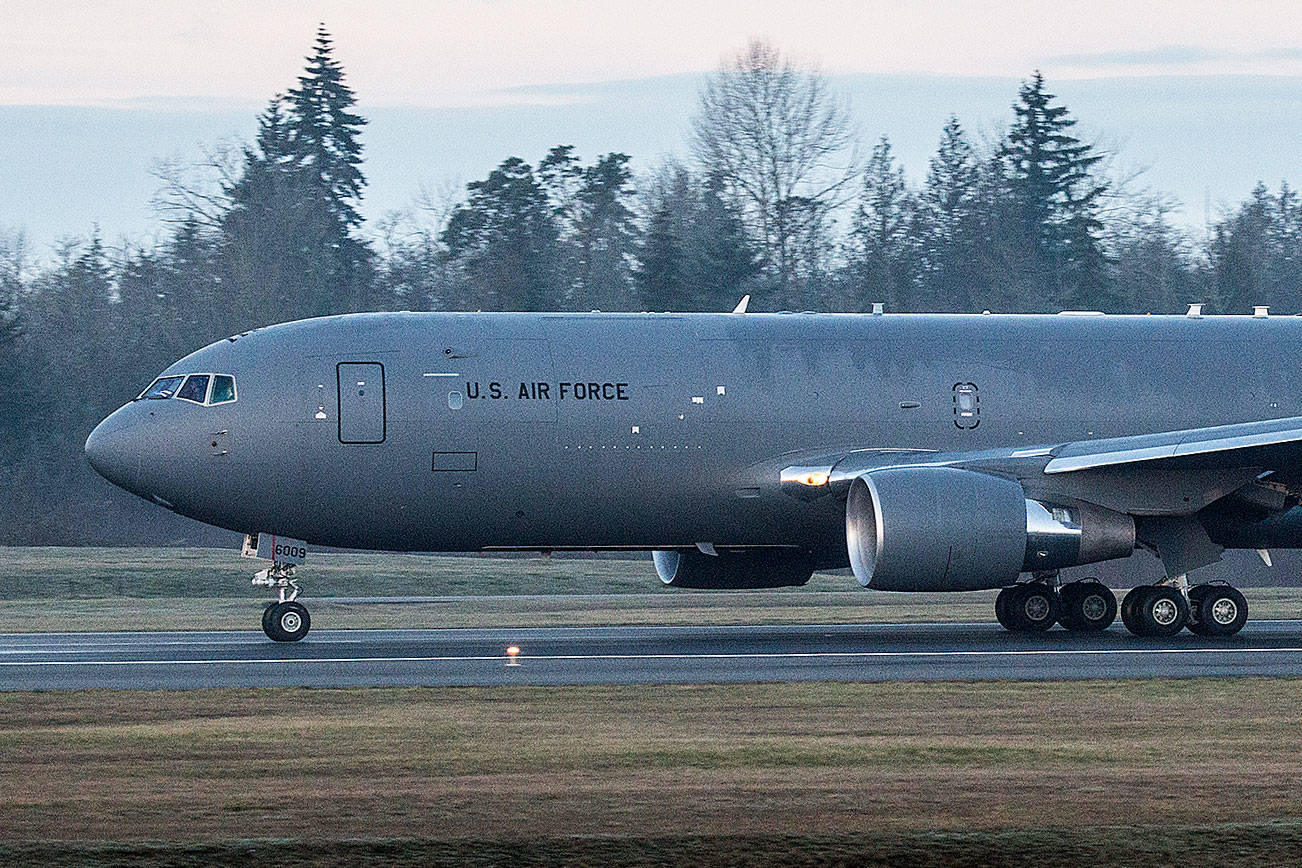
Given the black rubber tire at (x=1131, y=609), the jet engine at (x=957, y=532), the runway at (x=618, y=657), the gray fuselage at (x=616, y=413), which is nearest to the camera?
the runway at (x=618, y=657)

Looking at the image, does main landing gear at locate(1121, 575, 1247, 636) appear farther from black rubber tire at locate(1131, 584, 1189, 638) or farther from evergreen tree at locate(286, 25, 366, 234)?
evergreen tree at locate(286, 25, 366, 234)

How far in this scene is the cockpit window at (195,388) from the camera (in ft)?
76.6

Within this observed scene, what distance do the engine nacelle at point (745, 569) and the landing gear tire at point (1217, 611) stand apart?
5.44m

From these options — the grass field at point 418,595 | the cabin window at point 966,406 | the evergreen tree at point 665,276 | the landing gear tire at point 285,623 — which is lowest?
the grass field at point 418,595

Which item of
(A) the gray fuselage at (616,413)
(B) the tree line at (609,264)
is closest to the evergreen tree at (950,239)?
(B) the tree line at (609,264)

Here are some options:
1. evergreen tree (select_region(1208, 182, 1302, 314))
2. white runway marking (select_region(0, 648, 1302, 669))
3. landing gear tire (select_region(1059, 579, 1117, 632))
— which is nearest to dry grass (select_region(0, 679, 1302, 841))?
white runway marking (select_region(0, 648, 1302, 669))

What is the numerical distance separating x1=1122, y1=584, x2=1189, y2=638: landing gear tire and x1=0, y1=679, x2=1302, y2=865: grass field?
7332mm

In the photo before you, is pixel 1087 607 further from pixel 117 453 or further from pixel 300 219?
pixel 300 219

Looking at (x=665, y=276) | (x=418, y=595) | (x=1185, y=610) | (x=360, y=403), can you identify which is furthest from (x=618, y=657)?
(x=665, y=276)

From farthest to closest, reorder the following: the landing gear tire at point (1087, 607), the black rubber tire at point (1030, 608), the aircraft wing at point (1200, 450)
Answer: the landing gear tire at point (1087, 607), the black rubber tire at point (1030, 608), the aircraft wing at point (1200, 450)

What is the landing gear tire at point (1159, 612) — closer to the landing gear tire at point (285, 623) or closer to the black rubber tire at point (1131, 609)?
the black rubber tire at point (1131, 609)

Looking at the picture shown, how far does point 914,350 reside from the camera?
25.9 metres

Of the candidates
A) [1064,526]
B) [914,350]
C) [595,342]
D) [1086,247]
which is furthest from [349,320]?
[1086,247]

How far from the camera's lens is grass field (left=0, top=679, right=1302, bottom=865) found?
29.2ft
